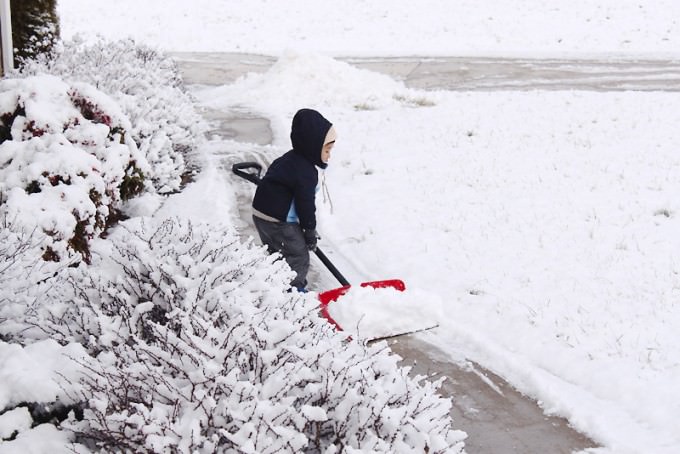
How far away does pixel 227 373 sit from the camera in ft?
10.2

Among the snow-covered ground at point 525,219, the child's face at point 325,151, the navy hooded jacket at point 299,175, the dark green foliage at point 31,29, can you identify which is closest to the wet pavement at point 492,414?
the snow-covered ground at point 525,219

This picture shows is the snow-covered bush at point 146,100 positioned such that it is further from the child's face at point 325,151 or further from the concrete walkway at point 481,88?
the child's face at point 325,151

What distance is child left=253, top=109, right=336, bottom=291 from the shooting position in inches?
206

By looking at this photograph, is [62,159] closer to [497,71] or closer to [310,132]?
[310,132]

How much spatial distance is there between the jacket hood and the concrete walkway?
1635mm

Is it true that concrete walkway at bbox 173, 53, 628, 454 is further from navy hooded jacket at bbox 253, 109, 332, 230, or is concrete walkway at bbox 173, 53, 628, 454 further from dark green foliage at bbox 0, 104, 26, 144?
dark green foliage at bbox 0, 104, 26, 144

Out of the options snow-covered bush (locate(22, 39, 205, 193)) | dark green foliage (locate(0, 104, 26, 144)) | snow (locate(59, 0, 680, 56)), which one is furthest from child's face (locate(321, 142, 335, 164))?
snow (locate(59, 0, 680, 56))

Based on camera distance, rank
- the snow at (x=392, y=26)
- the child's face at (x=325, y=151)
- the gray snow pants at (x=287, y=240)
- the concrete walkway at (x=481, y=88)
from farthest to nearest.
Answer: the snow at (x=392, y=26), the gray snow pants at (x=287, y=240), the child's face at (x=325, y=151), the concrete walkway at (x=481, y=88)

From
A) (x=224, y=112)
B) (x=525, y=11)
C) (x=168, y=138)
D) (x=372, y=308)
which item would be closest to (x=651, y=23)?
(x=525, y=11)

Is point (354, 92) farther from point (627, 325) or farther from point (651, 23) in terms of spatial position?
point (651, 23)

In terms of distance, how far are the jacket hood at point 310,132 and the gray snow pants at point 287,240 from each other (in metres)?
0.61

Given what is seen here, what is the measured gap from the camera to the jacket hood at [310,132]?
5.20 m

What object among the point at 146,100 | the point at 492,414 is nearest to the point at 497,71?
the point at 146,100

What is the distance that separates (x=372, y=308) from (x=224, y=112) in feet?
30.1
